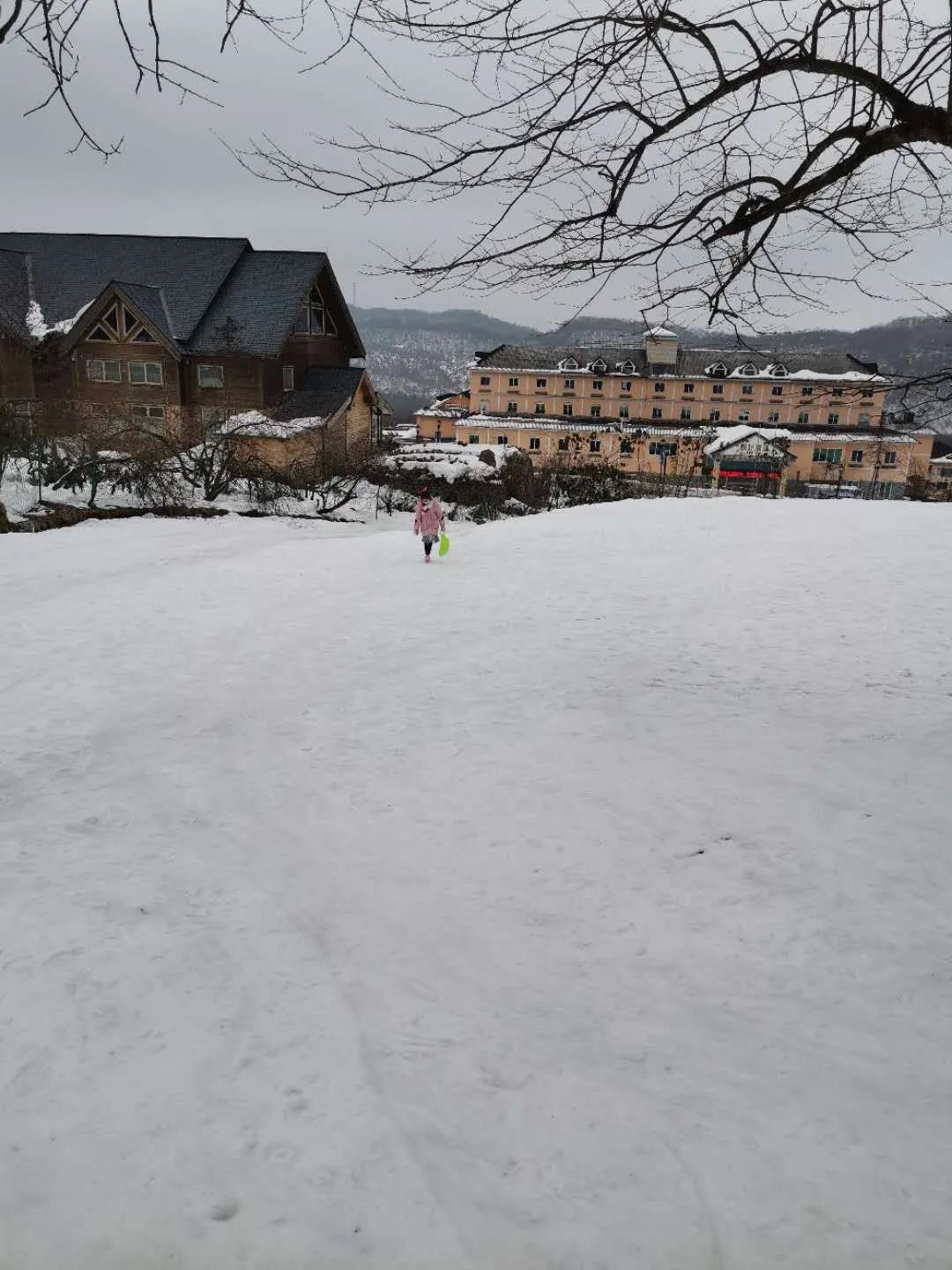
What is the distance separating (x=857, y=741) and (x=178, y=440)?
24.0 m

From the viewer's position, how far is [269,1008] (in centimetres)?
374

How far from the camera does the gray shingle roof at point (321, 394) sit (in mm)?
32406

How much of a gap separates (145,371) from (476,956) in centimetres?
3467

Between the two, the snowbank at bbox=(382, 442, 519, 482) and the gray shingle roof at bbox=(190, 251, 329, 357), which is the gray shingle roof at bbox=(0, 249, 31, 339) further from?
the snowbank at bbox=(382, 442, 519, 482)

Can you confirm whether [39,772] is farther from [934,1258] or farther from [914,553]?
[914,553]

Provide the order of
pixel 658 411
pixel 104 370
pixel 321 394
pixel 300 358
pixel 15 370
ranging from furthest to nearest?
pixel 658 411, pixel 300 358, pixel 321 394, pixel 104 370, pixel 15 370

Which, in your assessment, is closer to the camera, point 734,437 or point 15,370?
point 15,370

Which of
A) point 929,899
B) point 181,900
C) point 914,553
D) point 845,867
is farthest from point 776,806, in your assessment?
point 914,553

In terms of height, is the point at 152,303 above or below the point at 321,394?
above

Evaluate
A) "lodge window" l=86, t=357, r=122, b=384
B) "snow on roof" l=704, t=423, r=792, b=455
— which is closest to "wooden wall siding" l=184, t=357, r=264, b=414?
"lodge window" l=86, t=357, r=122, b=384

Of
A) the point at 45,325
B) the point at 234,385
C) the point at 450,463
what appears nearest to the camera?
the point at 450,463

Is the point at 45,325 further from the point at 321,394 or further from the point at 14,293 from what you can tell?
the point at 321,394

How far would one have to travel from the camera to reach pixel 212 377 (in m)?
32.7

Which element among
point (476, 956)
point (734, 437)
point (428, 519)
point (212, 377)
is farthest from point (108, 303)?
point (734, 437)
